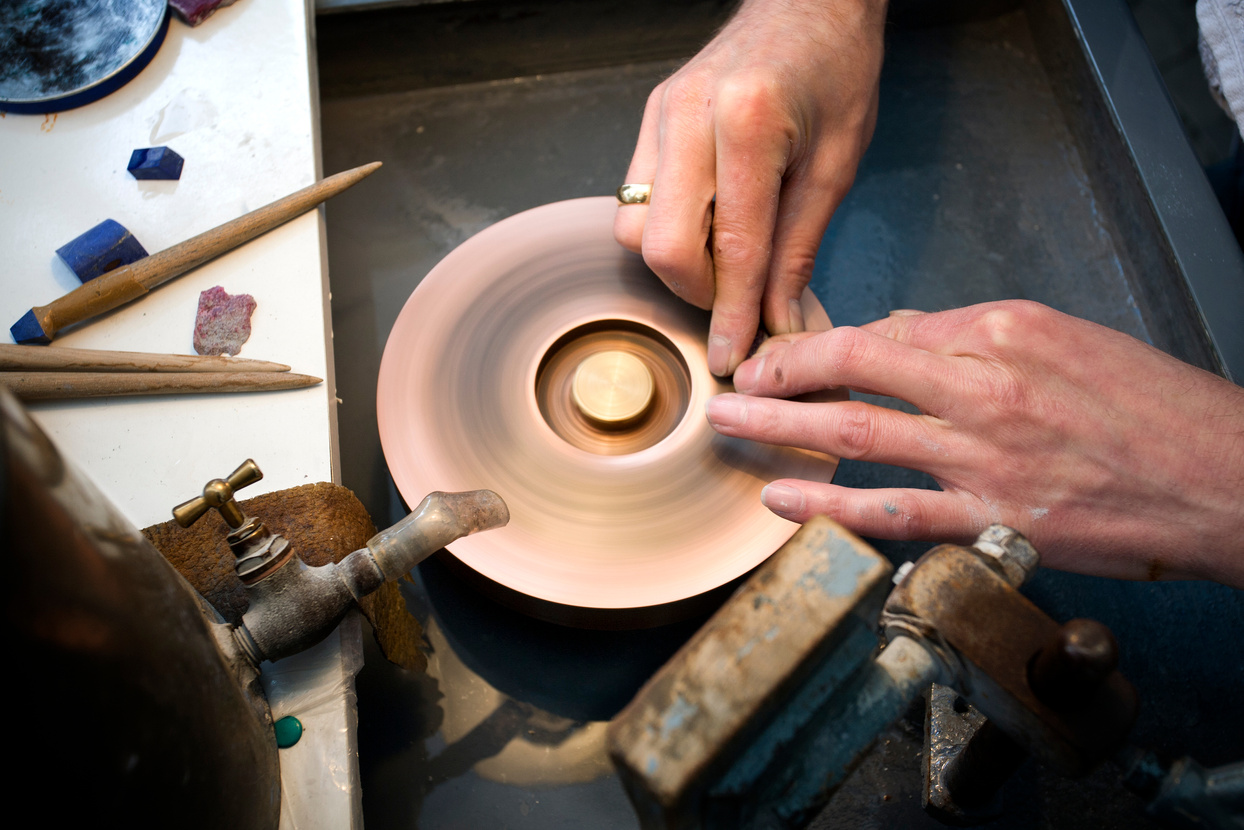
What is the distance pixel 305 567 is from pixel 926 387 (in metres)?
0.88

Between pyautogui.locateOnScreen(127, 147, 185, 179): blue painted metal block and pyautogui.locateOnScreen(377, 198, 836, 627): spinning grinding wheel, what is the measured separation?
524 mm

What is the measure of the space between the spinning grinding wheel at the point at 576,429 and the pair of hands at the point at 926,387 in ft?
0.39

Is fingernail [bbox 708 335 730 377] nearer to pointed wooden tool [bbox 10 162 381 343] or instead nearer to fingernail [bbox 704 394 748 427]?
fingernail [bbox 704 394 748 427]

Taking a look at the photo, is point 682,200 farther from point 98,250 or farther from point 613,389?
point 98,250

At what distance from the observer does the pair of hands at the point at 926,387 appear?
97 cm

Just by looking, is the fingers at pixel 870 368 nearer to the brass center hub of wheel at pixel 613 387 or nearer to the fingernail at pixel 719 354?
the fingernail at pixel 719 354

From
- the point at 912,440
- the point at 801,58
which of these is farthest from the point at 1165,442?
the point at 801,58

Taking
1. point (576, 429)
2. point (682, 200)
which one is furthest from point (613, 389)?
point (682, 200)

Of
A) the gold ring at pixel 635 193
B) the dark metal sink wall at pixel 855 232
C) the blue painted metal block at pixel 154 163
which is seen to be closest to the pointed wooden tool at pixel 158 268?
the blue painted metal block at pixel 154 163

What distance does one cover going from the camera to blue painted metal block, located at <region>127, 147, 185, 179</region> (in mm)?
1272

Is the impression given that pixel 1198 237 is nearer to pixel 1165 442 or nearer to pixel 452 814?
pixel 1165 442

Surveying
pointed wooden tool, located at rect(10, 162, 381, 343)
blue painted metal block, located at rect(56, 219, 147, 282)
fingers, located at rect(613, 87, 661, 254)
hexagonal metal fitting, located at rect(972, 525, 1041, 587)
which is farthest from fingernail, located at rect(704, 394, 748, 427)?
blue painted metal block, located at rect(56, 219, 147, 282)

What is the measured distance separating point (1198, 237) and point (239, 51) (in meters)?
1.95

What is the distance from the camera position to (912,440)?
1.02 metres
